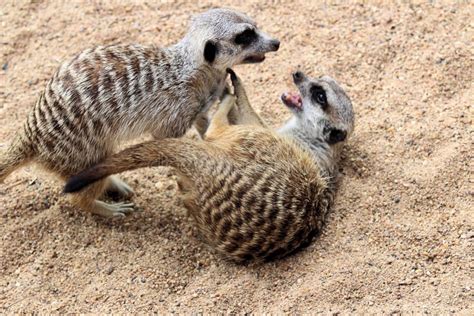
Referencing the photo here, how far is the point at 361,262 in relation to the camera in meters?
2.29

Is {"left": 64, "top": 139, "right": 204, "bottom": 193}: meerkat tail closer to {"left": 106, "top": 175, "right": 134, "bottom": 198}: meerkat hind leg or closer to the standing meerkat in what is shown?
the standing meerkat

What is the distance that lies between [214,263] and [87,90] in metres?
0.76

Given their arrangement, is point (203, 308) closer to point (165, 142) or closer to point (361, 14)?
point (165, 142)

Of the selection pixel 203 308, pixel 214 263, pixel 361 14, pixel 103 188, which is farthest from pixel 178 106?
pixel 361 14

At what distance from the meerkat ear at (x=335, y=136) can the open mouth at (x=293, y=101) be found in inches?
7.0

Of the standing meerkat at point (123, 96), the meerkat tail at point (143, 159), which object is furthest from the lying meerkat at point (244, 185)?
the standing meerkat at point (123, 96)

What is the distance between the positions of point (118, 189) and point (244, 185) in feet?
2.16

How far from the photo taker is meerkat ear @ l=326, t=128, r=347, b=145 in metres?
2.68

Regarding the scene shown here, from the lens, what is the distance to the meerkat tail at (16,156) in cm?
247

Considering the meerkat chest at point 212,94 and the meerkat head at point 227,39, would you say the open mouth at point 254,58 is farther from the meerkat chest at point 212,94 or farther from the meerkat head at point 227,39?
the meerkat chest at point 212,94

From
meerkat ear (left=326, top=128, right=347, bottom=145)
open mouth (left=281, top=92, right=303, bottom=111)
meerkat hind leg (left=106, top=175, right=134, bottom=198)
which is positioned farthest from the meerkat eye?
meerkat hind leg (left=106, top=175, right=134, bottom=198)

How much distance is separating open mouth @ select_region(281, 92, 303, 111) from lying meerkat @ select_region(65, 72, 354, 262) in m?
0.28

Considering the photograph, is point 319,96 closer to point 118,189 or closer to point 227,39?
point 227,39

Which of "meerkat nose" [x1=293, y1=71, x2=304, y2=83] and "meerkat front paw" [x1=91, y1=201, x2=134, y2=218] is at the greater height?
"meerkat nose" [x1=293, y1=71, x2=304, y2=83]
